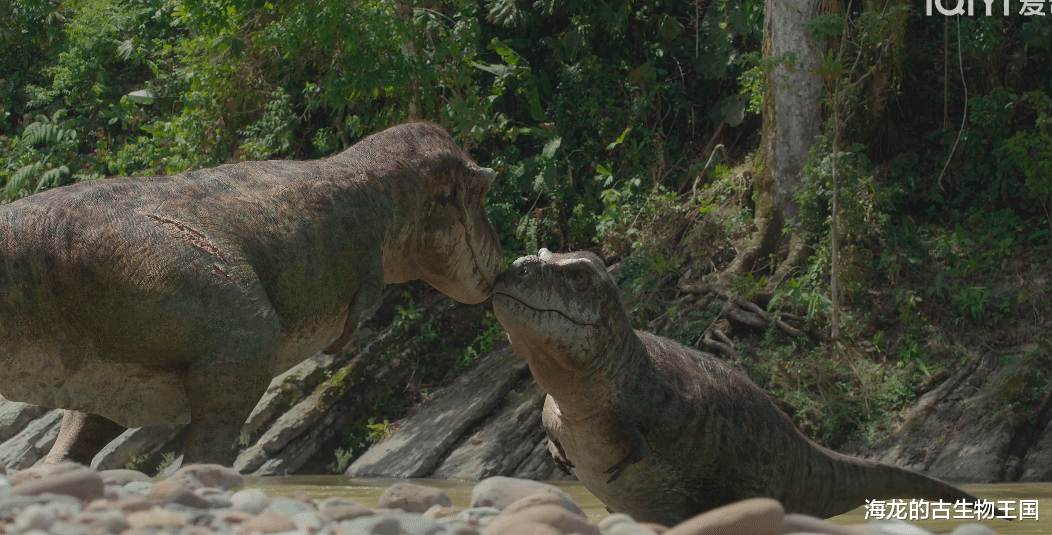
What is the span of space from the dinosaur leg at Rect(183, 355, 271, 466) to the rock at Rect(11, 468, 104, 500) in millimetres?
797

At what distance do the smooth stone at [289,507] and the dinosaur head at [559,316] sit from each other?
2.00 m

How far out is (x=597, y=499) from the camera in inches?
286

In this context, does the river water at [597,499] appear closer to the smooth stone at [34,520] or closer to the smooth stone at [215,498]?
the smooth stone at [215,498]

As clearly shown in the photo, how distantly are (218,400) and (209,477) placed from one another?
550 millimetres

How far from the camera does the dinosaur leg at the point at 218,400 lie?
12.6 feet

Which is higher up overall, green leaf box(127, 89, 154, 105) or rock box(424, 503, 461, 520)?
green leaf box(127, 89, 154, 105)

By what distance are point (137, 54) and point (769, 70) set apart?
9.02 metres

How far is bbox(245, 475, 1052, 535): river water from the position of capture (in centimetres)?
564

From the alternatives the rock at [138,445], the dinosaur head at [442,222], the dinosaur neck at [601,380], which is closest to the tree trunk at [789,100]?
the rock at [138,445]

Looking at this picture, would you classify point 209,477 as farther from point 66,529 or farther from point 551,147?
point 551,147

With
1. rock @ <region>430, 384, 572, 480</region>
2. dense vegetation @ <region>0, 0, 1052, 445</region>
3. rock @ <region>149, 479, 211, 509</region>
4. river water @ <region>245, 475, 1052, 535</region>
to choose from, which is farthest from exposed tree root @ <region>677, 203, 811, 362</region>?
rock @ <region>149, 479, 211, 509</region>

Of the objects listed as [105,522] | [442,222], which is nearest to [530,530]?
[105,522]

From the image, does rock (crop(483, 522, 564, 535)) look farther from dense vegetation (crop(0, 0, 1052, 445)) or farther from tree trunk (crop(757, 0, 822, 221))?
tree trunk (crop(757, 0, 822, 221))

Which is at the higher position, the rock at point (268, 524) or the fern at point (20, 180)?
the fern at point (20, 180)
